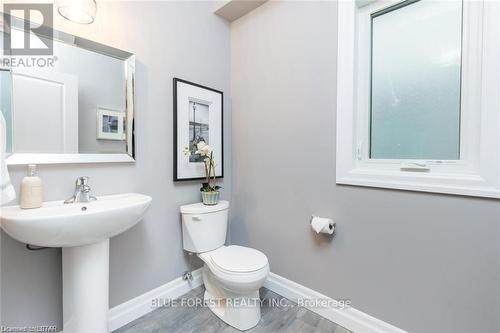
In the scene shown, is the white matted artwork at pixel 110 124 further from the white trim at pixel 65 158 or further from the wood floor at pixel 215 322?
the wood floor at pixel 215 322

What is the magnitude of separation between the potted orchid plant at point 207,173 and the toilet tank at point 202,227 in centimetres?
6

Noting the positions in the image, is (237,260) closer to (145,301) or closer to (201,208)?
(201,208)

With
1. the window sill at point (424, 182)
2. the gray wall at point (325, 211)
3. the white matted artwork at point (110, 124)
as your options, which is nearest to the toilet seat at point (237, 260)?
the gray wall at point (325, 211)

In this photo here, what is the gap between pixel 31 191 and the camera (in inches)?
40.9

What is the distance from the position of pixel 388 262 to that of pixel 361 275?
181 mm

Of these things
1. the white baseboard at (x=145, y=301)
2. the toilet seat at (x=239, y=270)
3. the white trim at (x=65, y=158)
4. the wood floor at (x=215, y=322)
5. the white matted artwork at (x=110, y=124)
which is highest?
the white matted artwork at (x=110, y=124)

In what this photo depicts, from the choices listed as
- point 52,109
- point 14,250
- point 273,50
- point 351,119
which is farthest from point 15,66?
point 351,119

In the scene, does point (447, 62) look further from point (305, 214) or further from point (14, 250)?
point (14, 250)

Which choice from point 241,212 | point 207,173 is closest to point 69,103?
point 207,173

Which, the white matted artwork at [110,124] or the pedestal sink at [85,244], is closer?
the pedestal sink at [85,244]

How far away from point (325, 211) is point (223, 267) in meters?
0.72

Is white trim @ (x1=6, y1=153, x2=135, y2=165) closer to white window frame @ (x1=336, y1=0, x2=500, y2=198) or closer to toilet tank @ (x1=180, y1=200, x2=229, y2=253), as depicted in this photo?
toilet tank @ (x1=180, y1=200, x2=229, y2=253)

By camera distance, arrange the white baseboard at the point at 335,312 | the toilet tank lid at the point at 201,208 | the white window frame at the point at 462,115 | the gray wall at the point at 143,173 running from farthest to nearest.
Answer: the toilet tank lid at the point at 201,208 → the white baseboard at the point at 335,312 → the gray wall at the point at 143,173 → the white window frame at the point at 462,115

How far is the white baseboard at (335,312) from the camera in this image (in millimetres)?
1323
